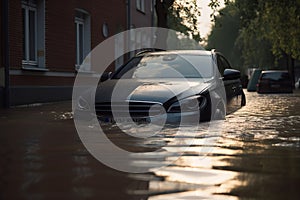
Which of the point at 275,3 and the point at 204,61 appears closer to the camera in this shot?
the point at 204,61

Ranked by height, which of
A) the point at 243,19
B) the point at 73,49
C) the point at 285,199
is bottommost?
the point at 285,199

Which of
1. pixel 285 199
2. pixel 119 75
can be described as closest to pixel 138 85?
pixel 119 75

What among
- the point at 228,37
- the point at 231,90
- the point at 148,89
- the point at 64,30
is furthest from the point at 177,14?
the point at 228,37

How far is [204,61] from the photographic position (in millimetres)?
9320

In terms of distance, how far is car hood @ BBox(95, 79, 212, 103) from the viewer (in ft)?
25.0

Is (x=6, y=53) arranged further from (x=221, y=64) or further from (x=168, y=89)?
(x=168, y=89)

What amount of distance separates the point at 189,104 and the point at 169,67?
5.35ft

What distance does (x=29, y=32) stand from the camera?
15875 millimetres

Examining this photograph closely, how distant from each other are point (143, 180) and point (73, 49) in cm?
1509

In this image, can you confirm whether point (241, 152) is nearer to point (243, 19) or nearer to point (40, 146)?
point (40, 146)

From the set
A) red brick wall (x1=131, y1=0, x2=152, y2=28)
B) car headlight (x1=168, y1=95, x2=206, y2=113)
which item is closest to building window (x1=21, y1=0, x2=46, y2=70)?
car headlight (x1=168, y1=95, x2=206, y2=113)

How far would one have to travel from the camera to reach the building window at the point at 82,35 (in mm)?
20047

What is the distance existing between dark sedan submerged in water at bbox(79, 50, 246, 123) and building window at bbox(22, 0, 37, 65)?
637cm

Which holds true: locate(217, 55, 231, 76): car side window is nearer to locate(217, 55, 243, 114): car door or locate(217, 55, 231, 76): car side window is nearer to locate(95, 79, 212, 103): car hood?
locate(217, 55, 243, 114): car door
